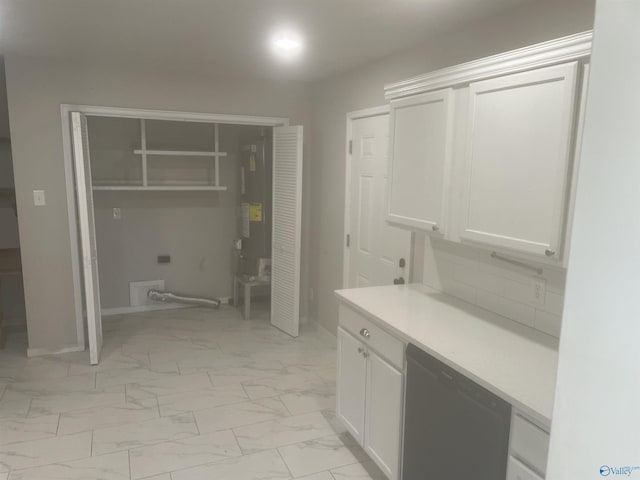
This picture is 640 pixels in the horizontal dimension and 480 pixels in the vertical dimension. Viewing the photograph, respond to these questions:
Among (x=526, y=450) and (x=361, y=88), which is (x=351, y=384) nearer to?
(x=526, y=450)

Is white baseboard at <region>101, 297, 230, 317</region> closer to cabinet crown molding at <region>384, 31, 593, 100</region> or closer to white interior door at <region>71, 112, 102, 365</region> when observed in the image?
white interior door at <region>71, 112, 102, 365</region>

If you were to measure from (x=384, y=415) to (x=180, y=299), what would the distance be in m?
3.39

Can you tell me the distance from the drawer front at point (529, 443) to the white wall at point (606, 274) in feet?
2.06

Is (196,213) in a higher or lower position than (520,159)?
lower

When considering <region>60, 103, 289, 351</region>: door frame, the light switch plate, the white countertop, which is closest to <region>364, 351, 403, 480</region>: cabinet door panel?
the white countertop

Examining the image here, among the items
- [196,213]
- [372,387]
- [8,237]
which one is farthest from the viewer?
[196,213]

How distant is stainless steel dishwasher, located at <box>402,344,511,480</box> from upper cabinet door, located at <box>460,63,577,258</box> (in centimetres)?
57

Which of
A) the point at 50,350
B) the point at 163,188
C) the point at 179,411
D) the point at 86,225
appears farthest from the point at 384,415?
the point at 163,188

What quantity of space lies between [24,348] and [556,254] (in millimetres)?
4215

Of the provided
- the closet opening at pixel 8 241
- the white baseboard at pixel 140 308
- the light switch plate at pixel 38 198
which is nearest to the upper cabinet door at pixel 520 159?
the light switch plate at pixel 38 198

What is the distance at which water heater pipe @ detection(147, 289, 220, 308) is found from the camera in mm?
4930

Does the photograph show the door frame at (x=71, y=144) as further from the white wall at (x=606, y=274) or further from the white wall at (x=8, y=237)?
the white wall at (x=606, y=274)

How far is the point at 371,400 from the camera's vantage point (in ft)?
7.54

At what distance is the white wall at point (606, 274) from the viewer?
67cm
